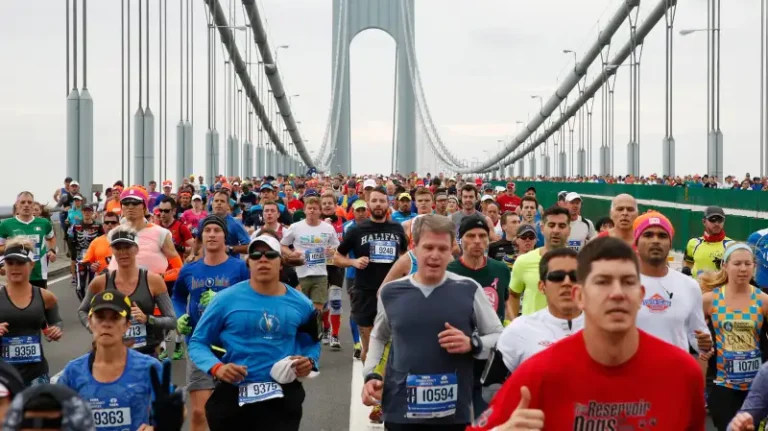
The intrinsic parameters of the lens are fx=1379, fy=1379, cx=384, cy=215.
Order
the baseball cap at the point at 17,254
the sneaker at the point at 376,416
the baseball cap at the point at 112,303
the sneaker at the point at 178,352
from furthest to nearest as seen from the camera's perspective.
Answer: the sneaker at the point at 178,352 < the sneaker at the point at 376,416 < the baseball cap at the point at 17,254 < the baseball cap at the point at 112,303

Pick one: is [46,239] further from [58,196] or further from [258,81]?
[258,81]

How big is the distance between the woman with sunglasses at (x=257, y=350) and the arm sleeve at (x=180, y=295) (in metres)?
1.88

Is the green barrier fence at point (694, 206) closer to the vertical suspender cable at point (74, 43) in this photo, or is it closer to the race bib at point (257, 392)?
the vertical suspender cable at point (74, 43)

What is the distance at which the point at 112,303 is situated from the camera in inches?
221

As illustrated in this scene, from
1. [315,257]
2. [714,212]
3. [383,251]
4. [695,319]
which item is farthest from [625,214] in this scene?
[315,257]

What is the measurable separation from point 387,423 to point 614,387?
8.50 feet

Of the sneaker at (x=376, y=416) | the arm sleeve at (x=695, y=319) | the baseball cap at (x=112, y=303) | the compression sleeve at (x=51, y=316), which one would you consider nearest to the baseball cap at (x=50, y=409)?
the baseball cap at (x=112, y=303)

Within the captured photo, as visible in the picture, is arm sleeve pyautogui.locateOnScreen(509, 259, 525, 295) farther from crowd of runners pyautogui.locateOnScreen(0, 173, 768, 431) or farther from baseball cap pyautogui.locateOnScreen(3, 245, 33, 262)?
baseball cap pyautogui.locateOnScreen(3, 245, 33, 262)

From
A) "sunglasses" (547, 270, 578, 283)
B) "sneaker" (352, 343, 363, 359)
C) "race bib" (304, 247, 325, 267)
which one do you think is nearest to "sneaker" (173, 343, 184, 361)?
"race bib" (304, 247, 325, 267)

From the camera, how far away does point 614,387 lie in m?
3.32

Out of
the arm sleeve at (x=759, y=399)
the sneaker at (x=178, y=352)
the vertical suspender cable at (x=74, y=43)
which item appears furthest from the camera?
the vertical suspender cable at (x=74, y=43)

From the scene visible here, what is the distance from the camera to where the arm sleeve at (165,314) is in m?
7.70

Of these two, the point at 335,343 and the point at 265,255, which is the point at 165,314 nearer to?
the point at 265,255

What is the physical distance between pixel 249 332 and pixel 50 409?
301cm
